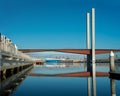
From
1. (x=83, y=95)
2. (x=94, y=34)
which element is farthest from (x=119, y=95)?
(x=94, y=34)

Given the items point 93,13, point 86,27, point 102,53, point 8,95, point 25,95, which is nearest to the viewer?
point 8,95

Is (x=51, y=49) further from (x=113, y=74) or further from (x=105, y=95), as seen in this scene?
(x=105, y=95)

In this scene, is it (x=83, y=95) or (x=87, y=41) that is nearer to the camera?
(x=83, y=95)

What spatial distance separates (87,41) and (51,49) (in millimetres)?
22920

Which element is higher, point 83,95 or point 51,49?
point 51,49

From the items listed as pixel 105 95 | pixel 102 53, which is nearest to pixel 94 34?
pixel 102 53

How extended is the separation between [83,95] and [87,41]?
6675 centimetres

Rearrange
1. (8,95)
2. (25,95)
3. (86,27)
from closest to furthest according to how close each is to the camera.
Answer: (8,95)
(25,95)
(86,27)

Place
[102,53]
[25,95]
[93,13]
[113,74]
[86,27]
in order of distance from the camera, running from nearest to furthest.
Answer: [25,95]
[113,74]
[93,13]
[86,27]
[102,53]

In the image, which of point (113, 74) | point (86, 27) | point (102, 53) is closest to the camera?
point (113, 74)

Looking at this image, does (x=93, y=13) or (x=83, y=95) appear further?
(x=93, y=13)

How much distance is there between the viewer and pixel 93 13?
200ft

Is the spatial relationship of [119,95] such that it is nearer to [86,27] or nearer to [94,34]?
[94,34]

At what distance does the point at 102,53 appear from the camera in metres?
94.6
